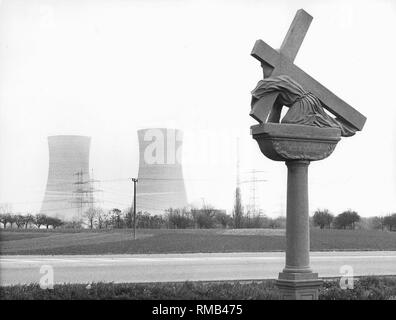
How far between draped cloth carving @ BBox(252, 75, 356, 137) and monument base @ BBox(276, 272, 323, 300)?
1890mm

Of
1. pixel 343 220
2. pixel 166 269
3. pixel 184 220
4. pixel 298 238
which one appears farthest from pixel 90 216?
pixel 298 238

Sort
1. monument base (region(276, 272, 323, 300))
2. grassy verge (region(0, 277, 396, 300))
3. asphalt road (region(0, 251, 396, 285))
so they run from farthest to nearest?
1. asphalt road (region(0, 251, 396, 285))
2. monument base (region(276, 272, 323, 300))
3. grassy verge (region(0, 277, 396, 300))

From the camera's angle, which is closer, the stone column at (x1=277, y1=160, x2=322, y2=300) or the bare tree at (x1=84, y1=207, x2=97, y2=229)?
the stone column at (x1=277, y1=160, x2=322, y2=300)

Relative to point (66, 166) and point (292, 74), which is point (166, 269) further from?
point (66, 166)

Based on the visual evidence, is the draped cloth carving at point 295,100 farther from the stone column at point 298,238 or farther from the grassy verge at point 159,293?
the grassy verge at point 159,293

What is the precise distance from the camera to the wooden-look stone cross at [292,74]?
8.08 meters

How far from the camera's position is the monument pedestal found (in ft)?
26.8

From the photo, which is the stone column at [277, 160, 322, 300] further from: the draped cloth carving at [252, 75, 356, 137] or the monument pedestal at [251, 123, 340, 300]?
the draped cloth carving at [252, 75, 356, 137]

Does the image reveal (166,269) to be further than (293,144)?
Yes

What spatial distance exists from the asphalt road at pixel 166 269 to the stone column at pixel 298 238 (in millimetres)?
4243

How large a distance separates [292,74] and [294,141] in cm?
85

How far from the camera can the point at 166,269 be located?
48.6 ft

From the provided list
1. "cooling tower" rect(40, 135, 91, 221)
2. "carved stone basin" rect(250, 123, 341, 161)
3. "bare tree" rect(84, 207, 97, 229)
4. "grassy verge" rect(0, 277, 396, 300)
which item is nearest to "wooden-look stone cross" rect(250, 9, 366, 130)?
"carved stone basin" rect(250, 123, 341, 161)

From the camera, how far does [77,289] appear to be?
795 cm
